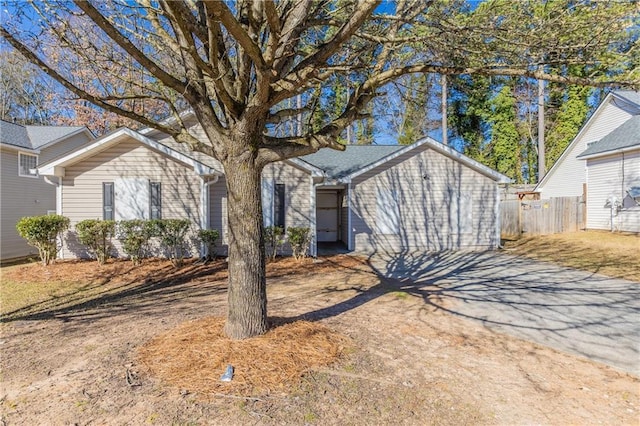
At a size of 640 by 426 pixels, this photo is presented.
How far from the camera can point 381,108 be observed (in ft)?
23.5

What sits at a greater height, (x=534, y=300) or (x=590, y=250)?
(x=590, y=250)

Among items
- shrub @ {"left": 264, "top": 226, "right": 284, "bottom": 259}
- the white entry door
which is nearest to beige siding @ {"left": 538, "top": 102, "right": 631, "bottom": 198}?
the white entry door

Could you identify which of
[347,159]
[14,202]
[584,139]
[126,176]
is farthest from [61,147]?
[584,139]

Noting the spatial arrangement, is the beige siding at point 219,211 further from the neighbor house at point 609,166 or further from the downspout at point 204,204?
the neighbor house at point 609,166

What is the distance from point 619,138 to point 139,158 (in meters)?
19.2

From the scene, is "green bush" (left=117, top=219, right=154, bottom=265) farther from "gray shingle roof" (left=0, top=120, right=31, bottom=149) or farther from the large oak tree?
the large oak tree

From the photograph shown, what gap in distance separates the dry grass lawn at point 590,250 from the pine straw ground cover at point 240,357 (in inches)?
330

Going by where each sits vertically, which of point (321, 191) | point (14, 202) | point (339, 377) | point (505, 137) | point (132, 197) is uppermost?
point (505, 137)

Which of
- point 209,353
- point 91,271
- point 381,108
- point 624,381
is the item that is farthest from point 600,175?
point 91,271

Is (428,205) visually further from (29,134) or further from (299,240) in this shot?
(29,134)

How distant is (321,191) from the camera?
15.2 m

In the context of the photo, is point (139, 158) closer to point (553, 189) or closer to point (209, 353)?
point (209, 353)

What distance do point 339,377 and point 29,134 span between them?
54.6ft

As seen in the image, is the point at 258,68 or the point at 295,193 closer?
the point at 258,68
